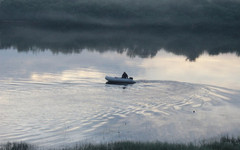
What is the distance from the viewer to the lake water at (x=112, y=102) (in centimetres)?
2692

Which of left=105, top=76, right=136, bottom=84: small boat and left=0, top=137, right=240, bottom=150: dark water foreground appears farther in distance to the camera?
left=105, top=76, right=136, bottom=84: small boat

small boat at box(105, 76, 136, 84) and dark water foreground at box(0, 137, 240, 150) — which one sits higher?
small boat at box(105, 76, 136, 84)

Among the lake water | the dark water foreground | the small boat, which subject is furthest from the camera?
the small boat

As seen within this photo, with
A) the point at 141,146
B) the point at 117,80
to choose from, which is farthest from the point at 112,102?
the point at 141,146

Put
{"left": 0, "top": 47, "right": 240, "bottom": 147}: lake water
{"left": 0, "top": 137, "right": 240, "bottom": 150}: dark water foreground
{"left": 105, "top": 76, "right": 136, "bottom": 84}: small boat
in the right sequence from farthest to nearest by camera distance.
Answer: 1. {"left": 105, "top": 76, "right": 136, "bottom": 84}: small boat
2. {"left": 0, "top": 47, "right": 240, "bottom": 147}: lake water
3. {"left": 0, "top": 137, "right": 240, "bottom": 150}: dark water foreground

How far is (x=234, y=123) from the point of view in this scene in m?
30.9

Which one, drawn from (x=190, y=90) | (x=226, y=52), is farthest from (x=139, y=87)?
(x=226, y=52)

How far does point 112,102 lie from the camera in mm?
37500

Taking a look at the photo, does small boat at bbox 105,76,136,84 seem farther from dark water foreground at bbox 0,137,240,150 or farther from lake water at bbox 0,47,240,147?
dark water foreground at bbox 0,137,240,150

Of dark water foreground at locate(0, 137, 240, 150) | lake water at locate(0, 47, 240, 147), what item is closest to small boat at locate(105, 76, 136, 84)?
lake water at locate(0, 47, 240, 147)

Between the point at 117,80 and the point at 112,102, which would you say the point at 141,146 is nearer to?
the point at 112,102

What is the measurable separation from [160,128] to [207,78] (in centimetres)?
2807

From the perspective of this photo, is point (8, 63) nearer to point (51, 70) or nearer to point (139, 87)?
point (51, 70)

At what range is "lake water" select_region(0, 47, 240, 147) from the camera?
88.3 feet
